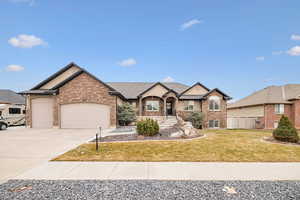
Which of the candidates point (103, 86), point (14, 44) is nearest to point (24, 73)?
point (14, 44)

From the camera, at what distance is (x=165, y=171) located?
15.2 ft

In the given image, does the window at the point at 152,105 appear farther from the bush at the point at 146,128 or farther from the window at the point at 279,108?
the window at the point at 279,108

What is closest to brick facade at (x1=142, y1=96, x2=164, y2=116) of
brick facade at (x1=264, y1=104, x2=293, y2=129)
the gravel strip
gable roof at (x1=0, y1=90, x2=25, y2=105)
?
brick facade at (x1=264, y1=104, x2=293, y2=129)

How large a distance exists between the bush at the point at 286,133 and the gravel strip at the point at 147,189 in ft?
21.5

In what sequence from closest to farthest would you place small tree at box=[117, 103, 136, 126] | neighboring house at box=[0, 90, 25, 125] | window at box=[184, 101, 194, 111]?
small tree at box=[117, 103, 136, 126]
window at box=[184, 101, 194, 111]
neighboring house at box=[0, 90, 25, 125]

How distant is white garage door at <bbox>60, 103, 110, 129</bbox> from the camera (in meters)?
15.8

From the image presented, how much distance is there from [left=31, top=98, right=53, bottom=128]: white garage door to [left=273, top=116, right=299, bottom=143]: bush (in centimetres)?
2054

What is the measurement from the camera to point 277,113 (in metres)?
21.2

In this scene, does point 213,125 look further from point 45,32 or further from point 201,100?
point 45,32

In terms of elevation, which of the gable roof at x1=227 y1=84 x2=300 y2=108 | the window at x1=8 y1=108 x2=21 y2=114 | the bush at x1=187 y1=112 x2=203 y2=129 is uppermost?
the gable roof at x1=227 y1=84 x2=300 y2=108

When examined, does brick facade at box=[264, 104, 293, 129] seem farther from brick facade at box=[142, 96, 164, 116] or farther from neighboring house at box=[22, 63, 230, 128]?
neighboring house at box=[22, 63, 230, 128]

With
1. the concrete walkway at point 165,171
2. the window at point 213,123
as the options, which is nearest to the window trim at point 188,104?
the window at point 213,123

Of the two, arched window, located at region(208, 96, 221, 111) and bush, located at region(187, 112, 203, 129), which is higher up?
arched window, located at region(208, 96, 221, 111)

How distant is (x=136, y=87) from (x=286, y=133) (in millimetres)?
18082
